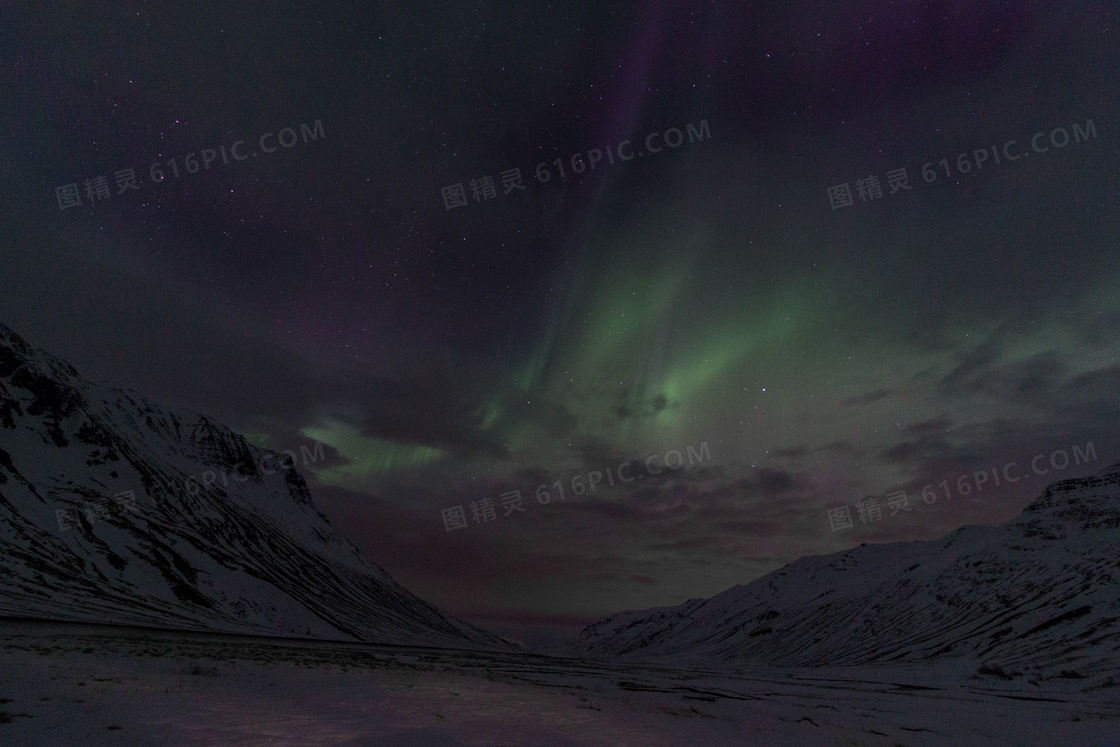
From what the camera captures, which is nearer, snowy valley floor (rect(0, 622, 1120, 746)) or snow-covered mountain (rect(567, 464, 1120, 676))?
snowy valley floor (rect(0, 622, 1120, 746))

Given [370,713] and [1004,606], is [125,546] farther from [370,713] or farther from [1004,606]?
[1004,606]

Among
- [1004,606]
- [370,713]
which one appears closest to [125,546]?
[370,713]

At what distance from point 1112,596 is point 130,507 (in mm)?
221589

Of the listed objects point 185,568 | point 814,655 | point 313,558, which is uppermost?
point 185,568

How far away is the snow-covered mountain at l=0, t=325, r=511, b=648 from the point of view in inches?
3334

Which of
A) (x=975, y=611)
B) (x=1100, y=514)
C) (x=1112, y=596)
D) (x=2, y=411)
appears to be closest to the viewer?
(x=1112, y=596)

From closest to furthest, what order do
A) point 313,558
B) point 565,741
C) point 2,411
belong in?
point 565,741 < point 2,411 < point 313,558

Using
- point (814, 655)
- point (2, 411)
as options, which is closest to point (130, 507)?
point (2, 411)

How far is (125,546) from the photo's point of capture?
370 ft

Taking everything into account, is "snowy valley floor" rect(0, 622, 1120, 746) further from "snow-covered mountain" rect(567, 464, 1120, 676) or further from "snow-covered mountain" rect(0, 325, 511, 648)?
"snow-covered mountain" rect(567, 464, 1120, 676)

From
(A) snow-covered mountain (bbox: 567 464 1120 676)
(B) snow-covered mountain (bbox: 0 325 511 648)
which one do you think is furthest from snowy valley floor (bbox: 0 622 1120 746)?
(A) snow-covered mountain (bbox: 567 464 1120 676)

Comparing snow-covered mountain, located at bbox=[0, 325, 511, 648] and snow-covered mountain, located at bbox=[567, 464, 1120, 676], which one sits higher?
snow-covered mountain, located at bbox=[0, 325, 511, 648]

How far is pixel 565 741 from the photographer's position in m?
12.3

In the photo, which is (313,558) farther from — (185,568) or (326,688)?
(326,688)
